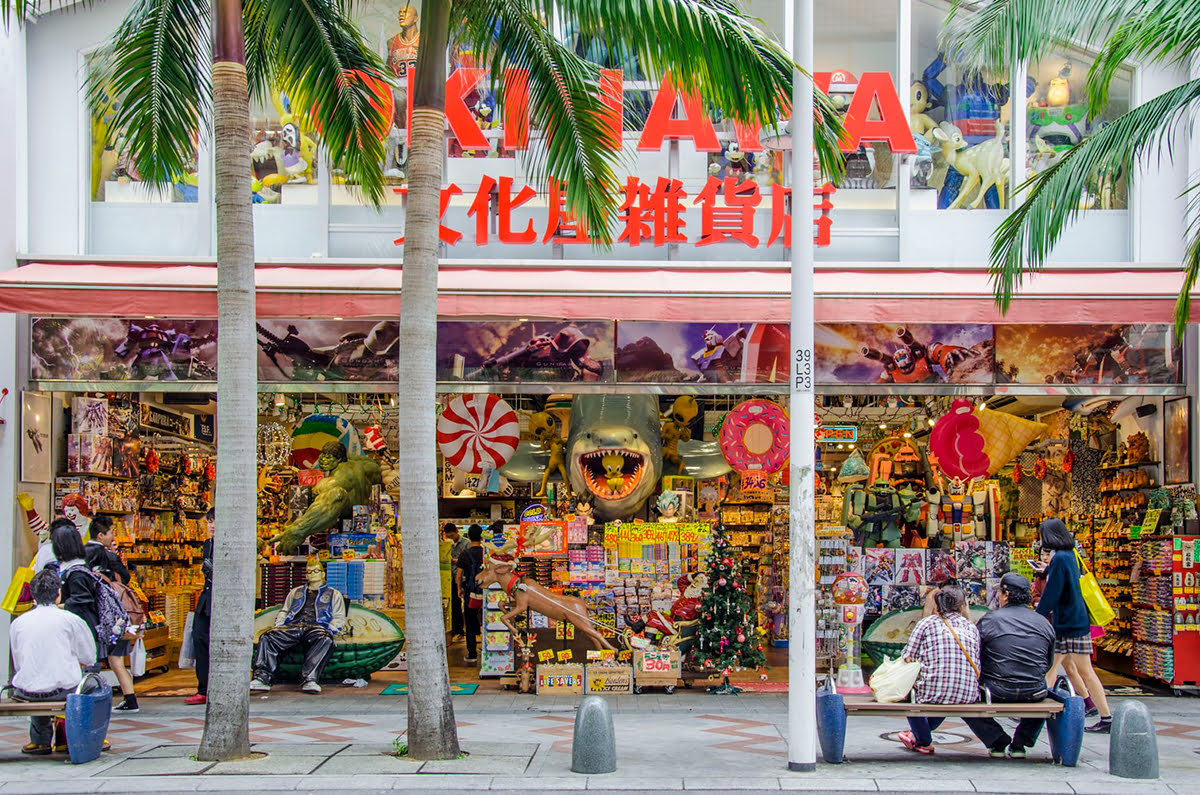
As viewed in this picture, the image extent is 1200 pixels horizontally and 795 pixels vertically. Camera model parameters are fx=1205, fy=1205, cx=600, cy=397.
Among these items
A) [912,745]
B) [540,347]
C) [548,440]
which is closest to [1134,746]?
[912,745]

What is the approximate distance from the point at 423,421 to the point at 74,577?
401 cm

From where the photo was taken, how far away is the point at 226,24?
9320 millimetres

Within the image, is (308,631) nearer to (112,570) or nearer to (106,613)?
(112,570)

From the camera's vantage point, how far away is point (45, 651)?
31.0ft

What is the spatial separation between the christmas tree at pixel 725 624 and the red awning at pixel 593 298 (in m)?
2.78

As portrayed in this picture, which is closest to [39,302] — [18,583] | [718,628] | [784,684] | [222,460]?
[18,583]

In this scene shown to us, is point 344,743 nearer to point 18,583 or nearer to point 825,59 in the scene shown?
point 18,583

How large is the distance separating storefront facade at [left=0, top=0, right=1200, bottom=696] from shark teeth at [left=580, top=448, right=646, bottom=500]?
1.32m

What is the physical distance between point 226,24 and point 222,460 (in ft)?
11.0

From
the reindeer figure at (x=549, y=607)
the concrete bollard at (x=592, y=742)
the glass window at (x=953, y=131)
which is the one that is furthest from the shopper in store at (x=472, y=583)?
the glass window at (x=953, y=131)

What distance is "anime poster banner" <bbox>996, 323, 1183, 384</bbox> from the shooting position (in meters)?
13.2

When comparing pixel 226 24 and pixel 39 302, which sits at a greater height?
pixel 226 24

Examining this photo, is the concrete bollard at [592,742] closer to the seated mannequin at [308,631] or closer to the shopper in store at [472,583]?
the seated mannequin at [308,631]

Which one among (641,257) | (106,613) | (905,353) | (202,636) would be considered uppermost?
(641,257)
